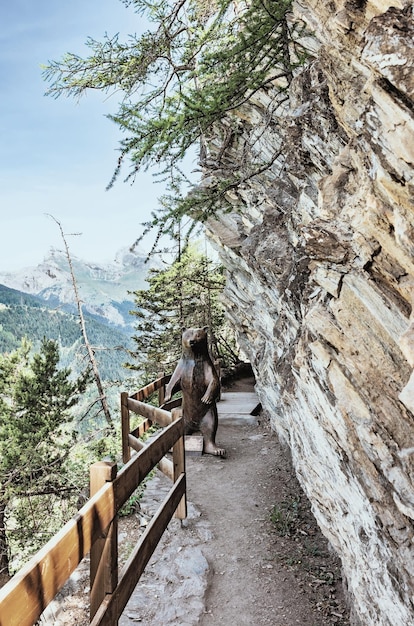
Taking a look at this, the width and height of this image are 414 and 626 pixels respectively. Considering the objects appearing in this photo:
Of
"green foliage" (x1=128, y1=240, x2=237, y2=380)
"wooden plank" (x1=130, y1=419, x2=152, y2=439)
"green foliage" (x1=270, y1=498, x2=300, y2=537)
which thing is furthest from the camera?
"green foliage" (x1=128, y1=240, x2=237, y2=380)

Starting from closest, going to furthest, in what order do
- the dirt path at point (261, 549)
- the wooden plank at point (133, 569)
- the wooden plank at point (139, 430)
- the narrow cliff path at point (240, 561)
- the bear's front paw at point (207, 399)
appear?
1. the wooden plank at point (133, 569)
2. the narrow cliff path at point (240, 561)
3. the dirt path at point (261, 549)
4. the wooden plank at point (139, 430)
5. the bear's front paw at point (207, 399)

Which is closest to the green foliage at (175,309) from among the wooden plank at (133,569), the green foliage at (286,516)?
the green foliage at (286,516)

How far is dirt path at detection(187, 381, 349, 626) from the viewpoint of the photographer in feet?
13.1

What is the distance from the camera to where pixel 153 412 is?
17.1ft

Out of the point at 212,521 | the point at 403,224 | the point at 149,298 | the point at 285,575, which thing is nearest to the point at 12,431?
the point at 149,298

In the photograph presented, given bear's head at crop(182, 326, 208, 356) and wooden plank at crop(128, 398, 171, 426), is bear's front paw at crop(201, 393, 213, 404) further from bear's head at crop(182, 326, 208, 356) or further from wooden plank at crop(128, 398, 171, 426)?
wooden plank at crop(128, 398, 171, 426)

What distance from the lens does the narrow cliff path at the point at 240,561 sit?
12.5ft

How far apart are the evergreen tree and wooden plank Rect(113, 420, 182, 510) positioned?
9008 mm

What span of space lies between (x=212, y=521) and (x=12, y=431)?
10470 millimetres

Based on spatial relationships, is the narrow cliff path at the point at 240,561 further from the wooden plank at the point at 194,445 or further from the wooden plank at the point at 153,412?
the wooden plank at the point at 153,412

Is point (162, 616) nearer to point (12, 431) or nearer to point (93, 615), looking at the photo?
point (93, 615)

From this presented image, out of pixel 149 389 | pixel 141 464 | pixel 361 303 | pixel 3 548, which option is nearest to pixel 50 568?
pixel 141 464

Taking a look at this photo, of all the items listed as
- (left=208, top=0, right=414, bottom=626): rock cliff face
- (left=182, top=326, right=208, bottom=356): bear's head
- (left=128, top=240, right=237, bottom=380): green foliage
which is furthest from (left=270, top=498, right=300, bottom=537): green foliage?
(left=128, top=240, right=237, bottom=380): green foliage

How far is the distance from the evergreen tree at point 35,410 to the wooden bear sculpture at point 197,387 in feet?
20.4
